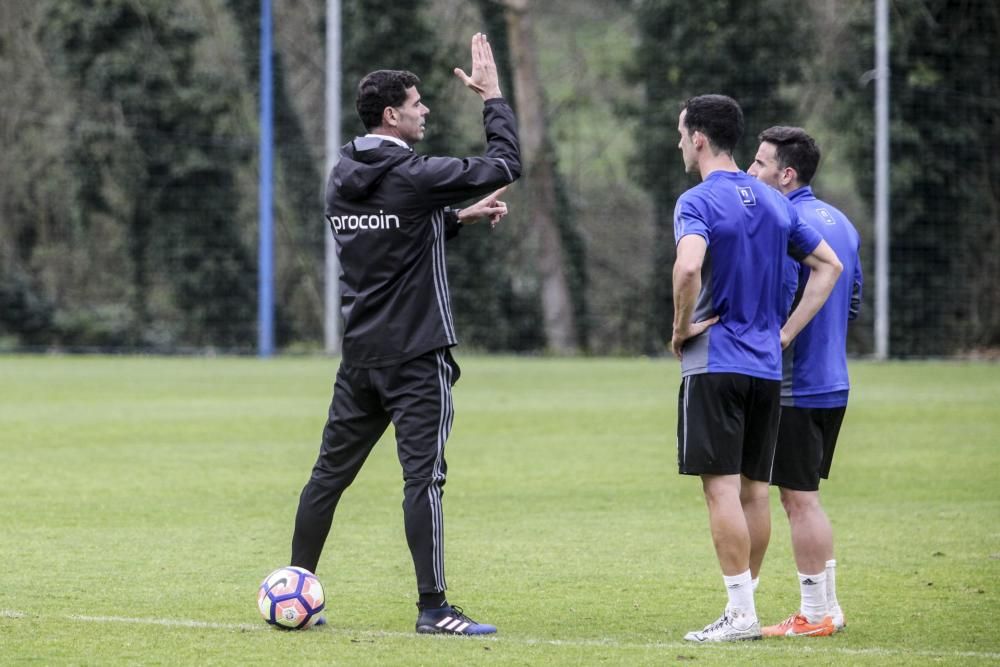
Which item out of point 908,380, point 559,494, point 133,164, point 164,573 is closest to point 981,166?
point 908,380

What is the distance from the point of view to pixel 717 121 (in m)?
6.20

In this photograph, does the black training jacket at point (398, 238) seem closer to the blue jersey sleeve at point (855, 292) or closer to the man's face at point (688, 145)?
the man's face at point (688, 145)

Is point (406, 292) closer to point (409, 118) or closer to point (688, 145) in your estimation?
point (409, 118)

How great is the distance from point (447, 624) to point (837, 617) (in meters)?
1.61

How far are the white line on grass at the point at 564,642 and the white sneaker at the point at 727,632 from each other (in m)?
0.05

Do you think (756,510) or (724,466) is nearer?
(724,466)

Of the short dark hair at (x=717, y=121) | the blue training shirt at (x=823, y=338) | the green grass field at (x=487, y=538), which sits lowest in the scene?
the green grass field at (x=487, y=538)

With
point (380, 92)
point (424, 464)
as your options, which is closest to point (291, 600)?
point (424, 464)

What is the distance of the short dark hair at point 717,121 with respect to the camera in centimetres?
620

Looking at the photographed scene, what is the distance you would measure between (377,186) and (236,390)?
43.4 feet

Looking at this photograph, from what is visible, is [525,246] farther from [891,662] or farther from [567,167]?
[891,662]

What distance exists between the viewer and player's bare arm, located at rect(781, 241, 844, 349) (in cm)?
640

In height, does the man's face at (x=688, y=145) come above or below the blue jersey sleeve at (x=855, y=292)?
above

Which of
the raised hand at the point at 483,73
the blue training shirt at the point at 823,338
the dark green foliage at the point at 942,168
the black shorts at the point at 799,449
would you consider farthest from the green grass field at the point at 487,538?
the dark green foliage at the point at 942,168
